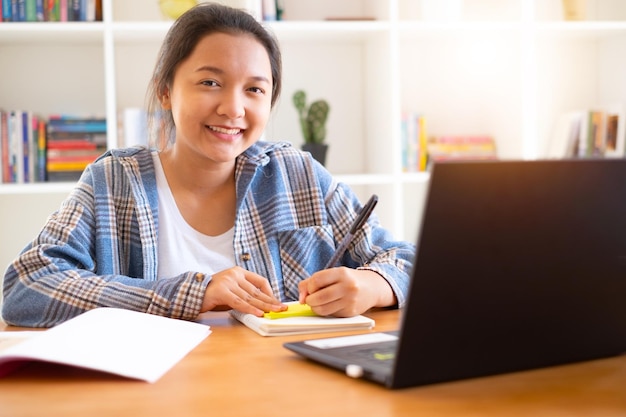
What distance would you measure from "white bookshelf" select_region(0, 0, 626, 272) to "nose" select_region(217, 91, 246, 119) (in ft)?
3.95

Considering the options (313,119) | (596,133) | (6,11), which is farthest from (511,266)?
(596,133)

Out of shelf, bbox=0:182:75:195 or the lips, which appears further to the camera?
shelf, bbox=0:182:75:195

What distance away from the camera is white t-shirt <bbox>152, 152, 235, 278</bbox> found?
1.76 m

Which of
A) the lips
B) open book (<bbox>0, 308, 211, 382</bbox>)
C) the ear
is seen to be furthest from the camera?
the ear

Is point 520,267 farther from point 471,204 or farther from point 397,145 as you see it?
point 397,145

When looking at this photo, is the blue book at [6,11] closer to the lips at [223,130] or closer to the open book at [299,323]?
the lips at [223,130]

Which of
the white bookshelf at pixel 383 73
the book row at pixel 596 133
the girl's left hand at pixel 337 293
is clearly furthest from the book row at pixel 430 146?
the girl's left hand at pixel 337 293

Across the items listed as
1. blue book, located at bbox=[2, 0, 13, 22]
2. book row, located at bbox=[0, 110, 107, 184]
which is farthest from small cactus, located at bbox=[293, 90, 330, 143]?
blue book, located at bbox=[2, 0, 13, 22]

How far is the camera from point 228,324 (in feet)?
4.34

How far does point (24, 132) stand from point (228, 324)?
6.29ft

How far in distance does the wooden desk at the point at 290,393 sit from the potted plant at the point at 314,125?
2.07 m

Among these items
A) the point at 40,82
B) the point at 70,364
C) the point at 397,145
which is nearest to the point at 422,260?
the point at 70,364

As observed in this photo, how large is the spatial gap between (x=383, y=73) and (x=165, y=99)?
131 cm

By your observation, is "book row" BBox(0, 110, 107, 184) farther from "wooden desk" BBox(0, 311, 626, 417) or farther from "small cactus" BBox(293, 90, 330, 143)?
"wooden desk" BBox(0, 311, 626, 417)
